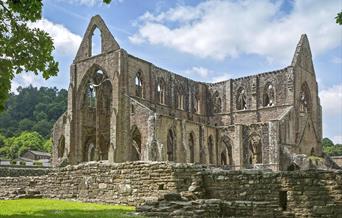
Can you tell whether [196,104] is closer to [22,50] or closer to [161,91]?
[161,91]

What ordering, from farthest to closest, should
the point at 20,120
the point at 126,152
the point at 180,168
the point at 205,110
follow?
the point at 20,120 → the point at 205,110 → the point at 126,152 → the point at 180,168

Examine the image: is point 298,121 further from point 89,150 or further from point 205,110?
point 89,150

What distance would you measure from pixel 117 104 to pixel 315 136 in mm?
22894

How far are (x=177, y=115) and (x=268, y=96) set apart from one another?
1015 cm

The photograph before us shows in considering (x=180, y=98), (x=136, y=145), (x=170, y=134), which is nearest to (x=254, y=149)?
(x=180, y=98)

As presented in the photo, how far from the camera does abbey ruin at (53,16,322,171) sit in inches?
1550

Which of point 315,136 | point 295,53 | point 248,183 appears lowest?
point 248,183

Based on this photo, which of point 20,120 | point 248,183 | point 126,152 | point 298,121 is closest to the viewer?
point 248,183

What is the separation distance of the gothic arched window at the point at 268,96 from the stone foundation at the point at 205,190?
32.6 metres

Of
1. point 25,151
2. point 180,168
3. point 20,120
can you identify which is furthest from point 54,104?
point 180,168

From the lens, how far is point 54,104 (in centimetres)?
11606

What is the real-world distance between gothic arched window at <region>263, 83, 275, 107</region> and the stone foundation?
1282 inches

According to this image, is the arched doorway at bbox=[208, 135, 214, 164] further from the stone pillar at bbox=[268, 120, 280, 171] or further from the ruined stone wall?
the ruined stone wall

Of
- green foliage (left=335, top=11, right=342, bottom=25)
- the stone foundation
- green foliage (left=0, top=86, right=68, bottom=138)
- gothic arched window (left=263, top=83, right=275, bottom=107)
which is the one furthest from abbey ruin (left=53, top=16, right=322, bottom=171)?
green foliage (left=0, top=86, right=68, bottom=138)
